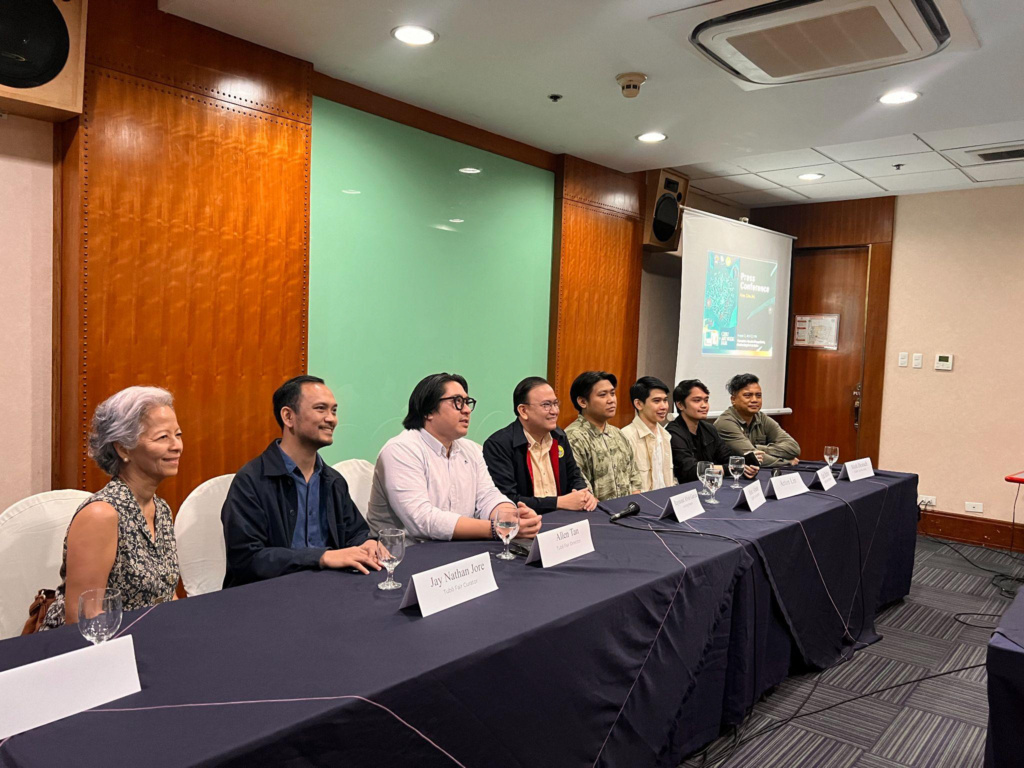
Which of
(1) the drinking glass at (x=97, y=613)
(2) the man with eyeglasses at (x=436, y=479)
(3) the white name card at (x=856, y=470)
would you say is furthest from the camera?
(3) the white name card at (x=856, y=470)

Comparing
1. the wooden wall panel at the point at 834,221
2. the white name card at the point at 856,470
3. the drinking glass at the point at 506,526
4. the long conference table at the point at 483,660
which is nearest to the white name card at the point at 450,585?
the long conference table at the point at 483,660

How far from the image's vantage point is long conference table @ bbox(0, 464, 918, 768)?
117cm

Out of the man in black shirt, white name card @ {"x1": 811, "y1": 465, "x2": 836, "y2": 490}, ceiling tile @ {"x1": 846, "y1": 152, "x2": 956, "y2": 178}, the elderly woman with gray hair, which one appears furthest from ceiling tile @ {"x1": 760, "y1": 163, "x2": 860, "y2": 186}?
the elderly woman with gray hair

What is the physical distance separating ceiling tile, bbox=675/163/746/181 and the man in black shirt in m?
1.97

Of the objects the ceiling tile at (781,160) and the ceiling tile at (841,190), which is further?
the ceiling tile at (841,190)

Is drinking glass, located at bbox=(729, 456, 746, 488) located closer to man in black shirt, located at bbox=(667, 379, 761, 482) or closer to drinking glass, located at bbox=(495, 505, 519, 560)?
man in black shirt, located at bbox=(667, 379, 761, 482)

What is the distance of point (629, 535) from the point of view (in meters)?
2.42

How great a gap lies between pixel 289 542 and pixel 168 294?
1318mm

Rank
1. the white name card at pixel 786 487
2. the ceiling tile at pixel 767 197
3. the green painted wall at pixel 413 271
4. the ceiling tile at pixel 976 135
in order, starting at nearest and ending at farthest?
1. the white name card at pixel 786 487
2. the green painted wall at pixel 413 271
3. the ceiling tile at pixel 976 135
4. the ceiling tile at pixel 767 197

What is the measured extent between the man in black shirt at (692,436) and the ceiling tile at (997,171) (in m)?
2.81

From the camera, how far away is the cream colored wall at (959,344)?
224 inches

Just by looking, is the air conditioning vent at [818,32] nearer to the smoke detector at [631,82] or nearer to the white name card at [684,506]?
the smoke detector at [631,82]

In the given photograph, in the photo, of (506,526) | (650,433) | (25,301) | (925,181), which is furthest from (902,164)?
(25,301)

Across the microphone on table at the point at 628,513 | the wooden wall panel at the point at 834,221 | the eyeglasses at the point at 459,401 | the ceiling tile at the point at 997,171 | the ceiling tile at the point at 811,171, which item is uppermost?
the ceiling tile at the point at 997,171
